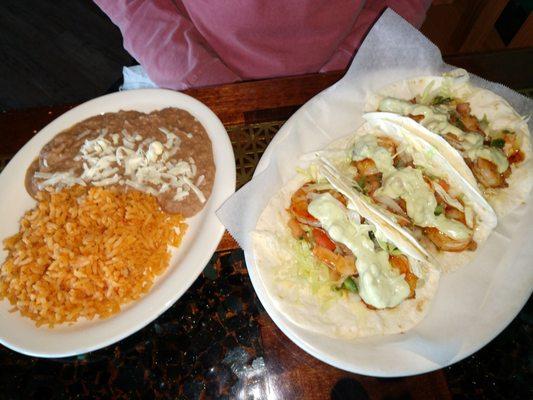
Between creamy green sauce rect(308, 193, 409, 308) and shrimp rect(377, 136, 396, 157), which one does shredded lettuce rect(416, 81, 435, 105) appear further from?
creamy green sauce rect(308, 193, 409, 308)

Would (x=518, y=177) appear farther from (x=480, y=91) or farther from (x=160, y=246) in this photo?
(x=160, y=246)

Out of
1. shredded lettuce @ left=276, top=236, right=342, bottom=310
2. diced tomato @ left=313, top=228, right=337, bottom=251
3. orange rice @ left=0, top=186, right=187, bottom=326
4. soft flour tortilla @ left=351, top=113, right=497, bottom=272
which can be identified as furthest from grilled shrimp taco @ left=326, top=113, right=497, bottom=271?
orange rice @ left=0, top=186, right=187, bottom=326

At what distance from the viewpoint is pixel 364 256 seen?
1.67 meters

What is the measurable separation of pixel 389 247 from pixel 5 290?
1.73 meters

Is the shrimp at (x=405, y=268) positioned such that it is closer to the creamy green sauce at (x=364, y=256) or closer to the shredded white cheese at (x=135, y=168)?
the creamy green sauce at (x=364, y=256)

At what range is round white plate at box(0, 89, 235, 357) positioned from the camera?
156cm

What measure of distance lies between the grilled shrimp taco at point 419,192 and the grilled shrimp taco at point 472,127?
8 centimetres

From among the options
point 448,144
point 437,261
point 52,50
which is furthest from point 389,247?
point 52,50

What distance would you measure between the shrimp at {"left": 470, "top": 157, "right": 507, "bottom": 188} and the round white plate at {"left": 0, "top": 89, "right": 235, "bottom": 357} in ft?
4.07

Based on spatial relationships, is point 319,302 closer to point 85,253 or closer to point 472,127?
point 85,253

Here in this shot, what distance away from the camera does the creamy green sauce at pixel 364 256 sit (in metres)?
1.63

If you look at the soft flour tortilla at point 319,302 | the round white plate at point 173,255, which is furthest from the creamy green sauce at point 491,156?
the round white plate at point 173,255

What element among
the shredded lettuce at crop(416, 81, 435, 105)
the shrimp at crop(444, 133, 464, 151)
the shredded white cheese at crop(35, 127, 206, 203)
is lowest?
the shredded white cheese at crop(35, 127, 206, 203)

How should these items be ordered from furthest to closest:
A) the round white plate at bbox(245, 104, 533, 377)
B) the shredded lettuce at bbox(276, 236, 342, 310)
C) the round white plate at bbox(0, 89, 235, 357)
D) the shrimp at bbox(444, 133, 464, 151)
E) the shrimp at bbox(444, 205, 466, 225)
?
the shrimp at bbox(444, 133, 464, 151), the shrimp at bbox(444, 205, 466, 225), the shredded lettuce at bbox(276, 236, 342, 310), the round white plate at bbox(0, 89, 235, 357), the round white plate at bbox(245, 104, 533, 377)
